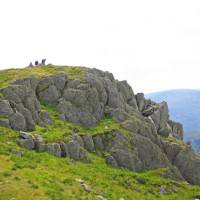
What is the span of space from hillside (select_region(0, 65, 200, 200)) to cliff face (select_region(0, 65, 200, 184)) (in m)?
0.16

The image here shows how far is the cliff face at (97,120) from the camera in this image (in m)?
70.8

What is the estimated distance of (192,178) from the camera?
84.4m

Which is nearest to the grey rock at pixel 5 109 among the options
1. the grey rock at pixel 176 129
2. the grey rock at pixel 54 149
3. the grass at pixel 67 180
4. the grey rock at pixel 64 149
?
the grass at pixel 67 180

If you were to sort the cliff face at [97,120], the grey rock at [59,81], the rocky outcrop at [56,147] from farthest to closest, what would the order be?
the grey rock at [59,81], the cliff face at [97,120], the rocky outcrop at [56,147]

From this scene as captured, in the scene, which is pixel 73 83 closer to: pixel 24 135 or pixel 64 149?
pixel 64 149

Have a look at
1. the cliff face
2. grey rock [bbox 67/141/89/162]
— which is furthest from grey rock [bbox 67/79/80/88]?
grey rock [bbox 67/141/89/162]

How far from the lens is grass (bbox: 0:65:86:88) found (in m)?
88.6

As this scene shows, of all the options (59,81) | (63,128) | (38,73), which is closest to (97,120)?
(63,128)

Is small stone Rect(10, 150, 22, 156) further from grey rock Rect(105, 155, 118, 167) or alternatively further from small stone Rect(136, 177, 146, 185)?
small stone Rect(136, 177, 146, 185)

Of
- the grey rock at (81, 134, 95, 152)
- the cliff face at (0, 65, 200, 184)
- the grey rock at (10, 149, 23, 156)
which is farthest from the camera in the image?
the grey rock at (81, 134, 95, 152)

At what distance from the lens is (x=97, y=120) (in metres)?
86.8

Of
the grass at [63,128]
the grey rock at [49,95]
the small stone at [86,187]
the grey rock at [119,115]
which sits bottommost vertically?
the small stone at [86,187]

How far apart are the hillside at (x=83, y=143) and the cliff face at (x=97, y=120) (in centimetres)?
16

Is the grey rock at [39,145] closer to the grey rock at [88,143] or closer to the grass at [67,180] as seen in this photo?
the grass at [67,180]
